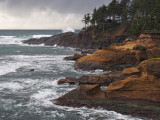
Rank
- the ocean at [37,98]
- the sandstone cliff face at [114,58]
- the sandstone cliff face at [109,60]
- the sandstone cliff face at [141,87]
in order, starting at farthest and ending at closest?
the sandstone cliff face at [109,60], the sandstone cliff face at [114,58], the sandstone cliff face at [141,87], the ocean at [37,98]

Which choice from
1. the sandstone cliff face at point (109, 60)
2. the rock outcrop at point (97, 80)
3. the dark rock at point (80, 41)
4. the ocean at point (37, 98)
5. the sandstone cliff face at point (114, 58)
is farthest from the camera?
the dark rock at point (80, 41)

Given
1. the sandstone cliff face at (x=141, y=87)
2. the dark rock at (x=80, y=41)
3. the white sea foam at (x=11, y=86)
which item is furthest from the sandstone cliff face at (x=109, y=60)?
the dark rock at (x=80, y=41)

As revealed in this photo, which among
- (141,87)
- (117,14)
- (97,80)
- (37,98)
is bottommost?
(37,98)

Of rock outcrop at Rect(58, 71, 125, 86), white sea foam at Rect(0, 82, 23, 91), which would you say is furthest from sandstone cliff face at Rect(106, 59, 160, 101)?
white sea foam at Rect(0, 82, 23, 91)

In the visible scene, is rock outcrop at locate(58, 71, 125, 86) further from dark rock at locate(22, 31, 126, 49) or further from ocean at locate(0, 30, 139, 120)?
dark rock at locate(22, 31, 126, 49)

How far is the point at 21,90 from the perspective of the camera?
26219mm

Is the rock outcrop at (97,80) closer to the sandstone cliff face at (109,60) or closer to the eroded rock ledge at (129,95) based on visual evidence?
the eroded rock ledge at (129,95)

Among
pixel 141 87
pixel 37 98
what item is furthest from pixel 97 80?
pixel 37 98

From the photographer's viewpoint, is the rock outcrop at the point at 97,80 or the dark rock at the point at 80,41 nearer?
the rock outcrop at the point at 97,80

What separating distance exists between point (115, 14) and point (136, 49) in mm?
48108

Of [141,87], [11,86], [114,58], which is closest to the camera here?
[141,87]

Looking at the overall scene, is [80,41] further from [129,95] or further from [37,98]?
[129,95]

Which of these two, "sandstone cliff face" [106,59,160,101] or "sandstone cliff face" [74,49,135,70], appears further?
"sandstone cliff face" [74,49,135,70]

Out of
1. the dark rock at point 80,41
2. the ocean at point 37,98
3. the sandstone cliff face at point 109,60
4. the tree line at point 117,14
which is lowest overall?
the ocean at point 37,98
